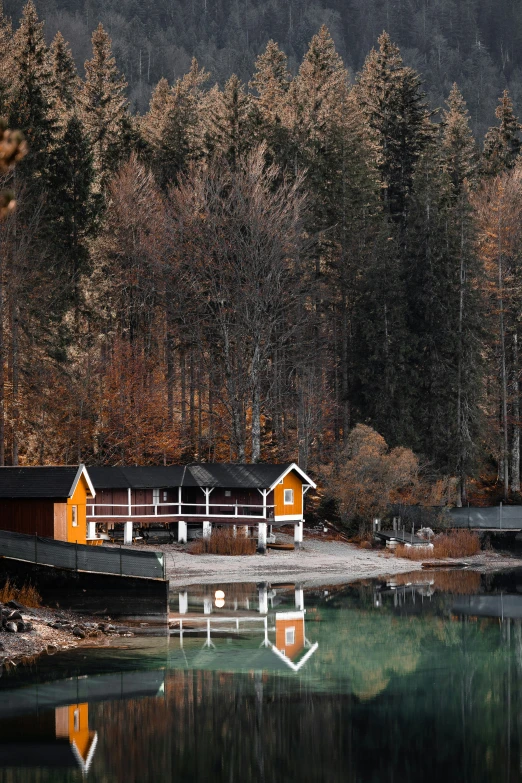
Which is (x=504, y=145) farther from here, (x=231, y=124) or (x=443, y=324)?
(x=443, y=324)

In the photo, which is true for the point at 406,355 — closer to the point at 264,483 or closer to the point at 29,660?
the point at 264,483

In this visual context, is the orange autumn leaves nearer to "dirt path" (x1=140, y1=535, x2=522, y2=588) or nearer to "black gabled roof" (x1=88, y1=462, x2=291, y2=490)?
"dirt path" (x1=140, y1=535, x2=522, y2=588)

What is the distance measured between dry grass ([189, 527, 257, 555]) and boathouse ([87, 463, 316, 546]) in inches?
42.4

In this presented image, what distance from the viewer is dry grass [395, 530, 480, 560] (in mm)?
51844

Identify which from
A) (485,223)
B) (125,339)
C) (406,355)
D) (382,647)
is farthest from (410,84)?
(382,647)

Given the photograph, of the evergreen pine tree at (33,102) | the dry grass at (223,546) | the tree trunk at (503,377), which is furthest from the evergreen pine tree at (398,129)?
the dry grass at (223,546)

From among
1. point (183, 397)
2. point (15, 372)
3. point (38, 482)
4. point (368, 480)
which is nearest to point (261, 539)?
point (368, 480)

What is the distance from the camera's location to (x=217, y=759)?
61.7 feet

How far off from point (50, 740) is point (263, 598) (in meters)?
18.9

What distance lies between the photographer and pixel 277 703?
2236cm

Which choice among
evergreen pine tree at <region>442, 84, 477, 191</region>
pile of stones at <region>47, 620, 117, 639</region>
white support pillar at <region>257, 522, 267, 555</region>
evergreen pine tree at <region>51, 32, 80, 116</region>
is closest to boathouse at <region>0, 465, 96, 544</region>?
pile of stones at <region>47, 620, 117, 639</region>

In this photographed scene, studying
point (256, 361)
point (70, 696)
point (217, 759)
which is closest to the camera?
point (217, 759)

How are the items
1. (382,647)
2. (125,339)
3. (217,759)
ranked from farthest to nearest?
(125,339) → (382,647) → (217,759)

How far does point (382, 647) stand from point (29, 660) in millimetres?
9541
